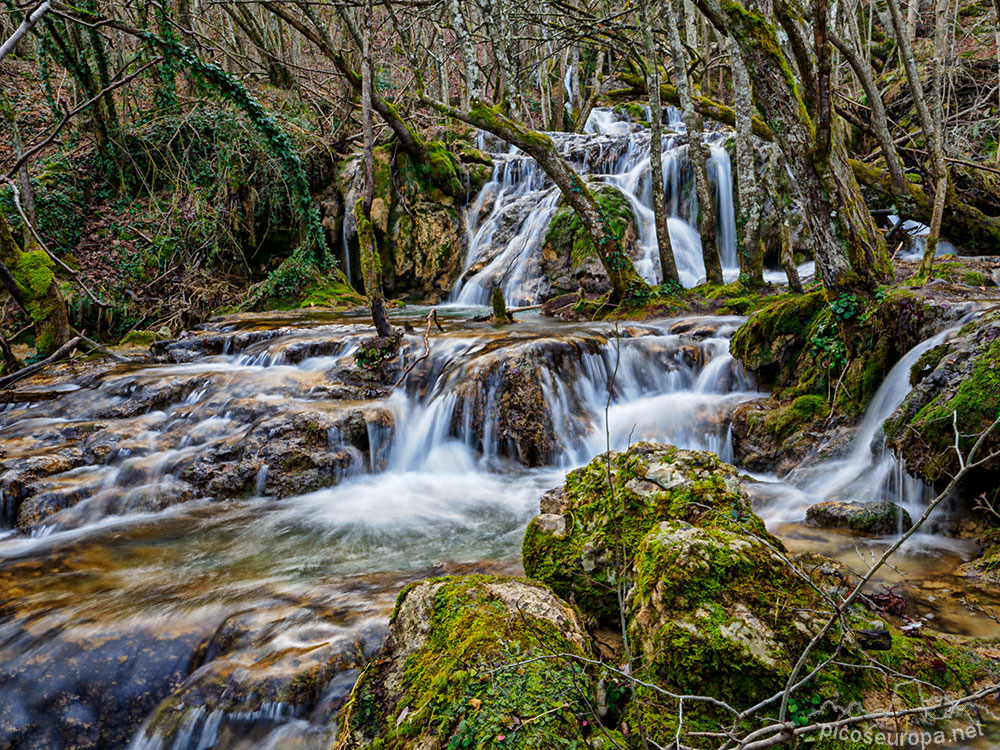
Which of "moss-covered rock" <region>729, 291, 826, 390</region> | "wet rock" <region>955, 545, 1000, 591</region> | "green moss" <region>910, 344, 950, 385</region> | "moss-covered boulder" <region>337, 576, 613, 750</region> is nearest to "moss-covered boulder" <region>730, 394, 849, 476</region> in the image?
"moss-covered rock" <region>729, 291, 826, 390</region>

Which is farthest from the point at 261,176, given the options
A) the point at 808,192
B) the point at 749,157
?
the point at 808,192

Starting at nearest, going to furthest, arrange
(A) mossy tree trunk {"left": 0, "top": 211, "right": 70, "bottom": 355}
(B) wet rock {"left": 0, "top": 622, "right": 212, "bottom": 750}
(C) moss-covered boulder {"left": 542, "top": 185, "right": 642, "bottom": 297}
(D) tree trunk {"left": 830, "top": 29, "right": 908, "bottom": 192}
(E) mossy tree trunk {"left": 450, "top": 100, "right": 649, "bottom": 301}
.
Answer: (B) wet rock {"left": 0, "top": 622, "right": 212, "bottom": 750} < (D) tree trunk {"left": 830, "top": 29, "right": 908, "bottom": 192} < (A) mossy tree trunk {"left": 0, "top": 211, "right": 70, "bottom": 355} < (E) mossy tree trunk {"left": 450, "top": 100, "right": 649, "bottom": 301} < (C) moss-covered boulder {"left": 542, "top": 185, "right": 642, "bottom": 297}

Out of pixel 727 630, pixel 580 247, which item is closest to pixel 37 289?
pixel 580 247

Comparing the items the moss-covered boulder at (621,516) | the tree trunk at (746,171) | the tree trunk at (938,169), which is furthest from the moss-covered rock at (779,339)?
the moss-covered boulder at (621,516)

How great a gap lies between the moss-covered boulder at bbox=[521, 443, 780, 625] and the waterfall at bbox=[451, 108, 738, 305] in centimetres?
906

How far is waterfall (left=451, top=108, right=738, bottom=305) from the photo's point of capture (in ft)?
40.3

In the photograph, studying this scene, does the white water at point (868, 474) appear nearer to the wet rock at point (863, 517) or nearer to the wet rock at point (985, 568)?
the wet rock at point (863, 517)

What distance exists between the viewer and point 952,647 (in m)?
2.28

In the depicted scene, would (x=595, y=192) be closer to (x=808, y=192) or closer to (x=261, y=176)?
(x=808, y=192)

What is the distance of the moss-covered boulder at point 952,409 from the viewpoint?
11.9 feet

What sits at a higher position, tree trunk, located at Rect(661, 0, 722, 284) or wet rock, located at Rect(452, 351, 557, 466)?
tree trunk, located at Rect(661, 0, 722, 284)

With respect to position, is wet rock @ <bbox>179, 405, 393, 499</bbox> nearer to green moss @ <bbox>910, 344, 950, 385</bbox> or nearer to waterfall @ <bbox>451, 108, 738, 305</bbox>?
green moss @ <bbox>910, 344, 950, 385</bbox>

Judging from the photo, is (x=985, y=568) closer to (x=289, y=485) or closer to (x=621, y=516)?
(x=621, y=516)

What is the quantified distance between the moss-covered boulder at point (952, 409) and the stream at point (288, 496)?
31cm
